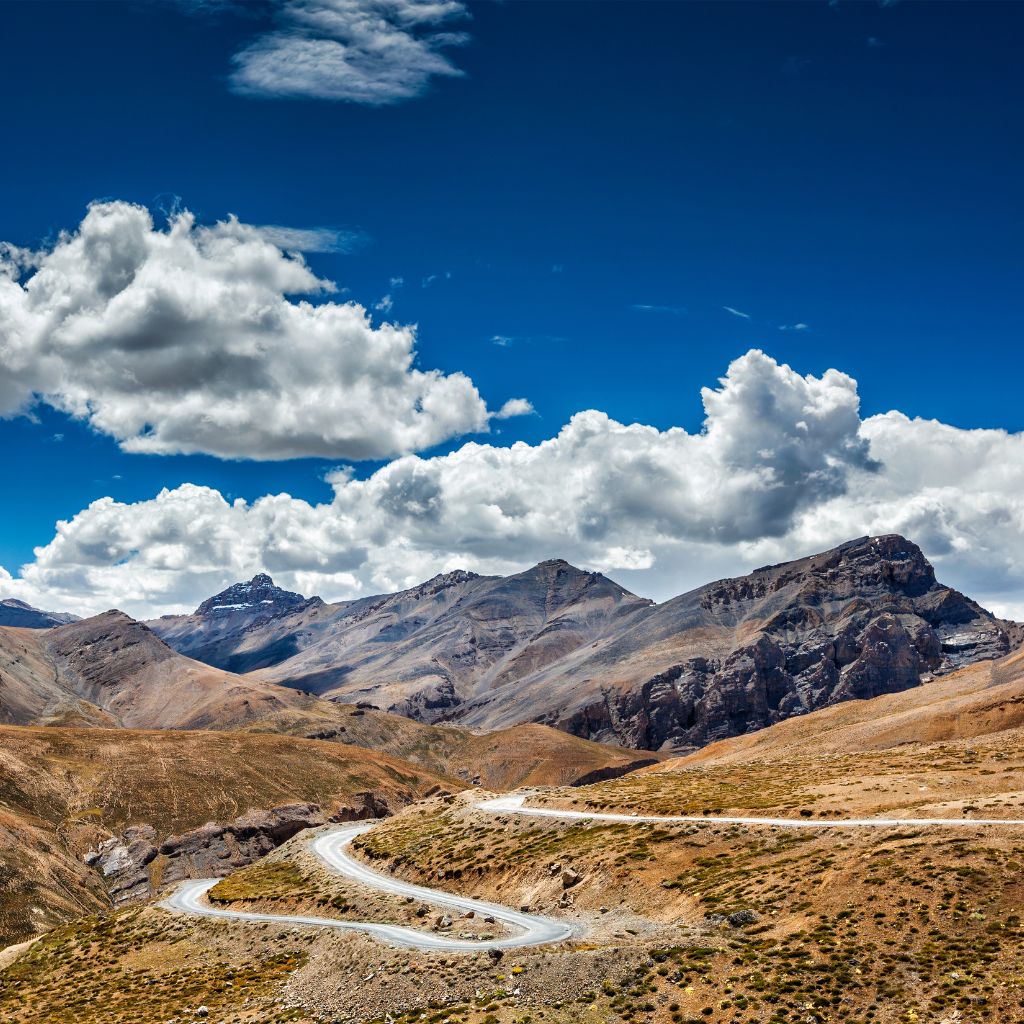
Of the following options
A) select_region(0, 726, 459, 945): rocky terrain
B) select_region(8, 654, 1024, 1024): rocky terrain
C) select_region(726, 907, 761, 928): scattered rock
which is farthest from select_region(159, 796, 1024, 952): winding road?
select_region(0, 726, 459, 945): rocky terrain

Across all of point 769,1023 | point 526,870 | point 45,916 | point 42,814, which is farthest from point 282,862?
point 42,814

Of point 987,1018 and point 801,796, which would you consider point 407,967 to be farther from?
point 801,796

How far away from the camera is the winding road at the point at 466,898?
169 ft

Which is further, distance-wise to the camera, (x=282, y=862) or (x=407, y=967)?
(x=282, y=862)

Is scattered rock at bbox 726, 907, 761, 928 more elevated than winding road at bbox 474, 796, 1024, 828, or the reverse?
winding road at bbox 474, 796, 1024, 828

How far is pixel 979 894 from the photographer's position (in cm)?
4366

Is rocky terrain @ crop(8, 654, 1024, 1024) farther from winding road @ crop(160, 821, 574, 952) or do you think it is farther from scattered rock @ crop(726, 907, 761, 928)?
winding road @ crop(160, 821, 574, 952)

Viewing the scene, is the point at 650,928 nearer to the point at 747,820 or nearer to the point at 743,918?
the point at 743,918

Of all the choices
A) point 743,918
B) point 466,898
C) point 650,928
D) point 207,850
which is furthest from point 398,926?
point 207,850

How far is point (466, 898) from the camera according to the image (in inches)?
2665

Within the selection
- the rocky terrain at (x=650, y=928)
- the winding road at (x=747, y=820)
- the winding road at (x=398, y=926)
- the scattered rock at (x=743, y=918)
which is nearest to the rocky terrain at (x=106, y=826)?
the winding road at (x=398, y=926)

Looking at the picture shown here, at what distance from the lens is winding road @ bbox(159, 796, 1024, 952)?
169 feet

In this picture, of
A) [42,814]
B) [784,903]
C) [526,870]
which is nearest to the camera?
[784,903]

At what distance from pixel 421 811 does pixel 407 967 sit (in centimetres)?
5519
